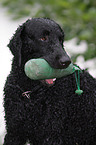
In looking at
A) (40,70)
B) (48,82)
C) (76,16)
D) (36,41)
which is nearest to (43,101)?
(48,82)

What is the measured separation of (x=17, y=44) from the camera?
2.84 meters

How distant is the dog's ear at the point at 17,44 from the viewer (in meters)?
2.81

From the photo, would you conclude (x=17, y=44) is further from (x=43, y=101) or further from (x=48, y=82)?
(x=43, y=101)

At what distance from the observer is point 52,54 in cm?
272

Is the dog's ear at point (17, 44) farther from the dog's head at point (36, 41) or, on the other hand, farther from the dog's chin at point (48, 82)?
the dog's chin at point (48, 82)

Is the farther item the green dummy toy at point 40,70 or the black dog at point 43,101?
the black dog at point 43,101

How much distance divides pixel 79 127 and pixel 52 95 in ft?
1.84

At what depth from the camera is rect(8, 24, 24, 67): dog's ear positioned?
2.81m

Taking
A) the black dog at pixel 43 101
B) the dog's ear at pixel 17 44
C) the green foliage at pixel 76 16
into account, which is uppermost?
the green foliage at pixel 76 16

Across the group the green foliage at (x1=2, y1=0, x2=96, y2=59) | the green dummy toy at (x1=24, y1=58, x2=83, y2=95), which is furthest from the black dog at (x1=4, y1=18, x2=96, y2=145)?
the green foliage at (x1=2, y1=0, x2=96, y2=59)

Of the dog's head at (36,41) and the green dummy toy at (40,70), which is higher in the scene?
the dog's head at (36,41)

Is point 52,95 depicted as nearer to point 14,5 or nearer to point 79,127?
point 79,127

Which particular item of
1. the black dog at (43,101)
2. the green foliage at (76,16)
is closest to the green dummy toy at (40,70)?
the black dog at (43,101)

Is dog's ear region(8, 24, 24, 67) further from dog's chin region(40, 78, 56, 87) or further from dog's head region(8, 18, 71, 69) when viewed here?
dog's chin region(40, 78, 56, 87)
